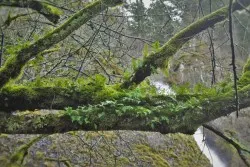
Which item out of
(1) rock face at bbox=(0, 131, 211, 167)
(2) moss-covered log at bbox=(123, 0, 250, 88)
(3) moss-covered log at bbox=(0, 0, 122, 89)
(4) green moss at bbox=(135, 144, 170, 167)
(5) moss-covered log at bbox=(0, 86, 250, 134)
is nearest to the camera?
(5) moss-covered log at bbox=(0, 86, 250, 134)

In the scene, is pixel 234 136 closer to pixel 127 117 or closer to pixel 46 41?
pixel 127 117

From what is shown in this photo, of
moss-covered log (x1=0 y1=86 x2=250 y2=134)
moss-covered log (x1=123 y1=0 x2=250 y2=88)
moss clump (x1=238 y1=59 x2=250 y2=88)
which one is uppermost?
moss-covered log (x1=123 y1=0 x2=250 y2=88)

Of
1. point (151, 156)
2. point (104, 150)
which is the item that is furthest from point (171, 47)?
point (151, 156)

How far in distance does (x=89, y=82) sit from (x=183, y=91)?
90 cm

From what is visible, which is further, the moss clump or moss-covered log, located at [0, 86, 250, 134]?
the moss clump

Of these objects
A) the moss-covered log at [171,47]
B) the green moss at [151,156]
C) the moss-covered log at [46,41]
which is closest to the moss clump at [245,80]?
the moss-covered log at [171,47]

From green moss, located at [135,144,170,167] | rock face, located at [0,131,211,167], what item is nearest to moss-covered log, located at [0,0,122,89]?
rock face, located at [0,131,211,167]

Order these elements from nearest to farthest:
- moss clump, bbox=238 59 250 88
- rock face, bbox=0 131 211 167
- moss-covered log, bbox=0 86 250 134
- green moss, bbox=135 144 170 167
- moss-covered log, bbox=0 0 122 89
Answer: moss-covered log, bbox=0 86 250 134 < moss-covered log, bbox=0 0 122 89 < moss clump, bbox=238 59 250 88 < rock face, bbox=0 131 211 167 < green moss, bbox=135 144 170 167

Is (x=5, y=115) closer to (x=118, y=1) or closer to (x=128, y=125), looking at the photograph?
(x=128, y=125)

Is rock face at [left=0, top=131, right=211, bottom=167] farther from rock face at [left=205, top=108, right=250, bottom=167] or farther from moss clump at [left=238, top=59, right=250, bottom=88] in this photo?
rock face at [left=205, top=108, right=250, bottom=167]

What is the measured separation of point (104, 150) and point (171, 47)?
13.2 ft

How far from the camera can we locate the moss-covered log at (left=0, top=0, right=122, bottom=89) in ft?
11.7

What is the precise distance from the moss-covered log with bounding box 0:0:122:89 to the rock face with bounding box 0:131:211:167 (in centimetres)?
303

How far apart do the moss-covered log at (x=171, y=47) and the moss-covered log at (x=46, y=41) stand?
81 cm
